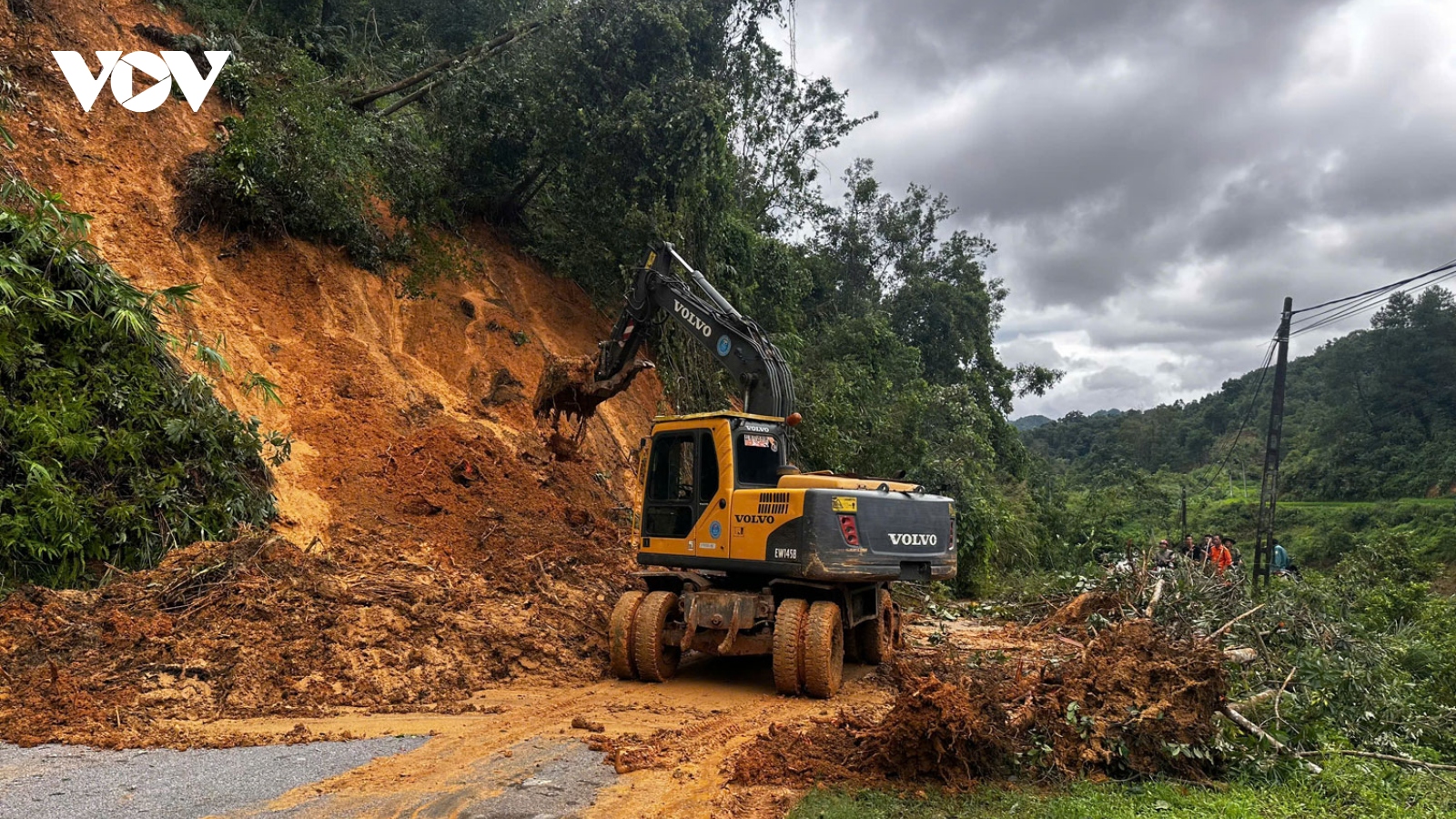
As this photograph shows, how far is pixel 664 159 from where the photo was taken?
1589 centimetres

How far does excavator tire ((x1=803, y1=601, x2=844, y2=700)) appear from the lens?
7555 millimetres

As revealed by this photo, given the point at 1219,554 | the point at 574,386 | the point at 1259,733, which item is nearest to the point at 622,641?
the point at 574,386

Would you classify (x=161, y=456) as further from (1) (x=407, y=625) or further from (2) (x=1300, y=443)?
(2) (x=1300, y=443)

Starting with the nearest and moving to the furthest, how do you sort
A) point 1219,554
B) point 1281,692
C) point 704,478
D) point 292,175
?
point 1281,692
point 704,478
point 1219,554
point 292,175

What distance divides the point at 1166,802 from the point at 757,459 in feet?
14.6

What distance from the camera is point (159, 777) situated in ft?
16.7

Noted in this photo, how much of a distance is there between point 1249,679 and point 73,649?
30.9ft

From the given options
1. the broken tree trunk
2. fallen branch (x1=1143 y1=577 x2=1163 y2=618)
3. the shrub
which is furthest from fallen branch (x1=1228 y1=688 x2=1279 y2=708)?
the broken tree trunk

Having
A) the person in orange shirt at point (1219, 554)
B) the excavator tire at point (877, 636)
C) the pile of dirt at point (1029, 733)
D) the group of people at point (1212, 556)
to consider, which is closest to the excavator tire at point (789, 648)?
the pile of dirt at point (1029, 733)

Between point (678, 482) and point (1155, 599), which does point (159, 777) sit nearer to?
point (678, 482)

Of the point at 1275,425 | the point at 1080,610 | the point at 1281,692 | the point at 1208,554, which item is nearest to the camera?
the point at 1281,692

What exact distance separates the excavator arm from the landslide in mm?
2164

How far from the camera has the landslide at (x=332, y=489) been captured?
697 centimetres

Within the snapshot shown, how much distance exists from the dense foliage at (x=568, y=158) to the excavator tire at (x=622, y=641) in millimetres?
7837
